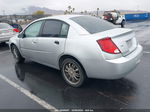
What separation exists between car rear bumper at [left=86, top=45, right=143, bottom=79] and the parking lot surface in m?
0.44

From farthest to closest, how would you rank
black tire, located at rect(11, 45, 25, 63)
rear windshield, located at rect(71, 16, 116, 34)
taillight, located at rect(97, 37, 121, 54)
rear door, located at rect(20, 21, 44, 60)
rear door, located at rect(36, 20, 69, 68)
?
black tire, located at rect(11, 45, 25, 63) < rear door, located at rect(20, 21, 44, 60) < rear door, located at rect(36, 20, 69, 68) < rear windshield, located at rect(71, 16, 116, 34) < taillight, located at rect(97, 37, 121, 54)

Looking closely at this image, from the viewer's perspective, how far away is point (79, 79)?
358 cm

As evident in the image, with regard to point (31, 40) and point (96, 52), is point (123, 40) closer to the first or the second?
point (96, 52)

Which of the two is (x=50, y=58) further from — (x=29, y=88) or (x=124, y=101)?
(x=124, y=101)

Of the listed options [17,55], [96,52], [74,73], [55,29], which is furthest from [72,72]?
[17,55]

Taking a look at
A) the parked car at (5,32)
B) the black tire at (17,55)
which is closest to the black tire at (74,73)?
the black tire at (17,55)

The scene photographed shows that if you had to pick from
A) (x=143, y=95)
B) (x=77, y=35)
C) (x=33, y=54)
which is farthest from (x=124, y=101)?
(x=33, y=54)

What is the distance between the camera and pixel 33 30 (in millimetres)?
4664

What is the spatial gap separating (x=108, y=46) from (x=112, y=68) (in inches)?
17.3

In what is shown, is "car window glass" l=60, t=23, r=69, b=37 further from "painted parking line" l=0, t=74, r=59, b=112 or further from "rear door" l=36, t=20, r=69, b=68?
"painted parking line" l=0, t=74, r=59, b=112

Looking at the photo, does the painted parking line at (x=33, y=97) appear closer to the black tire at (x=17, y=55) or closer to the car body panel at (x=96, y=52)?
the car body panel at (x=96, y=52)

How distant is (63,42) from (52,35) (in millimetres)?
528

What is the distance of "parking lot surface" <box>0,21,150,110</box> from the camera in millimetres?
3025

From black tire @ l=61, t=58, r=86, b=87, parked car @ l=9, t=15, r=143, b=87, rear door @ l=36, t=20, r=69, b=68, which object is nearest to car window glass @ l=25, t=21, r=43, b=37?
parked car @ l=9, t=15, r=143, b=87
